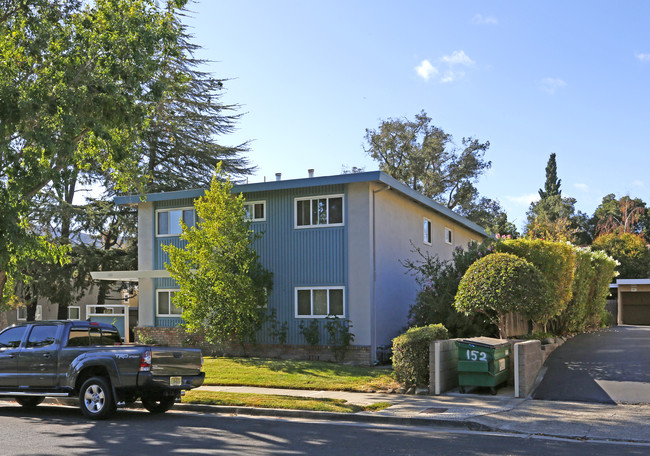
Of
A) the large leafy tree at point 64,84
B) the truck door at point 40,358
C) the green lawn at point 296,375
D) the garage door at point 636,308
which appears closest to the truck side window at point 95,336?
the truck door at point 40,358

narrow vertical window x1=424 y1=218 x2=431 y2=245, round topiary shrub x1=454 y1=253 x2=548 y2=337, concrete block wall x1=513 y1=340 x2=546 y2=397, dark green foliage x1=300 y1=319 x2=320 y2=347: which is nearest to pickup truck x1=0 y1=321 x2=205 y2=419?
concrete block wall x1=513 y1=340 x2=546 y2=397

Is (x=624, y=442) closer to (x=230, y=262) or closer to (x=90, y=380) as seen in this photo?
(x=90, y=380)

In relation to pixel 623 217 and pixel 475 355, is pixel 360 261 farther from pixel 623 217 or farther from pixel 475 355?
pixel 623 217

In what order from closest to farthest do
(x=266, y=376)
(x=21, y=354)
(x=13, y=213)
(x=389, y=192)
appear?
(x=21, y=354), (x=13, y=213), (x=266, y=376), (x=389, y=192)

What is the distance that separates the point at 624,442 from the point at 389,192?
1364cm

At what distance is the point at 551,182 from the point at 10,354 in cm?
6210

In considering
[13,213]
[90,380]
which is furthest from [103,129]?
[90,380]

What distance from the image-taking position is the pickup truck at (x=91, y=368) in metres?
11.5

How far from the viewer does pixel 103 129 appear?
611 inches

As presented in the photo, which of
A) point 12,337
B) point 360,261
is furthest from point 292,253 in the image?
point 12,337

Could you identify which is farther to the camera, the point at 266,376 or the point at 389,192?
the point at 389,192

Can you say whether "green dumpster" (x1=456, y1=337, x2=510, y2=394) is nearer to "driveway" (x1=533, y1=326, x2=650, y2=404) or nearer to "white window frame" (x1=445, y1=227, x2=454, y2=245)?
"driveway" (x1=533, y1=326, x2=650, y2=404)

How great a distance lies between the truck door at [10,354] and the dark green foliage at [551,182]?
60818 millimetres

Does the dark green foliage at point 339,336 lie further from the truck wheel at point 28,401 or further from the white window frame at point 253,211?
the truck wheel at point 28,401
